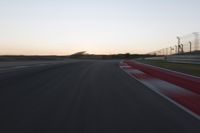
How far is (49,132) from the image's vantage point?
6758 mm

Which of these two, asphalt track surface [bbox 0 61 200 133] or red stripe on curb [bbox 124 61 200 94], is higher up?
asphalt track surface [bbox 0 61 200 133]

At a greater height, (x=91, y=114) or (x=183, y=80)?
(x=91, y=114)

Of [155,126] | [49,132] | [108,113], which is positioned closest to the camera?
[49,132]

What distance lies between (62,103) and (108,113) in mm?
1850

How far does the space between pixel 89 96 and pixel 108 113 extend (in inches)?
126

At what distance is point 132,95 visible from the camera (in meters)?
12.7

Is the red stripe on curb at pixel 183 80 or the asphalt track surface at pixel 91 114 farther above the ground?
the asphalt track surface at pixel 91 114

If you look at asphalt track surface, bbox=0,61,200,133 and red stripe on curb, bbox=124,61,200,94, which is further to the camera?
red stripe on curb, bbox=124,61,200,94

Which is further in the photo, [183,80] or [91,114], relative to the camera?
[183,80]

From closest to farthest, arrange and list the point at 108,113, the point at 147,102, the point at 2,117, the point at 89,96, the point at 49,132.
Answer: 1. the point at 49,132
2. the point at 2,117
3. the point at 108,113
4. the point at 147,102
5. the point at 89,96

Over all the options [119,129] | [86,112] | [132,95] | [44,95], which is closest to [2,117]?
[86,112]

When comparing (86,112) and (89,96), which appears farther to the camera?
(89,96)

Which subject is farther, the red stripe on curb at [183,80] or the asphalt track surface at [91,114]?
the red stripe on curb at [183,80]

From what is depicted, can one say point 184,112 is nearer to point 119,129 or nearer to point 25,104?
point 119,129
